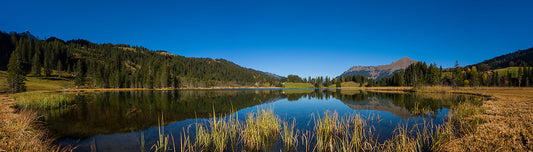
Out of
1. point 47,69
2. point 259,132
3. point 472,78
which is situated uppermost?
point 47,69

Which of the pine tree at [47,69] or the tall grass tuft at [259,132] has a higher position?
the pine tree at [47,69]

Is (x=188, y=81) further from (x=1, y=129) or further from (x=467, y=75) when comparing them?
(x=467, y=75)

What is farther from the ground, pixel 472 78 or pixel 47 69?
pixel 47 69

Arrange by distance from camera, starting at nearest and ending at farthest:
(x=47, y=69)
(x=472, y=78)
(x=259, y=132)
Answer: (x=259, y=132) < (x=47, y=69) < (x=472, y=78)

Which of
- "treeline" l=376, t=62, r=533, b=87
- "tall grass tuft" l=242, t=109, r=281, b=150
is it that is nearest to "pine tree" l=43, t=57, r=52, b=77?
"tall grass tuft" l=242, t=109, r=281, b=150

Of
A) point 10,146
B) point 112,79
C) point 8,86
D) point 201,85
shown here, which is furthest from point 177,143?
point 201,85

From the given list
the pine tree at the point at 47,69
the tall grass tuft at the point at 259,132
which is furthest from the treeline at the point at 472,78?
the pine tree at the point at 47,69

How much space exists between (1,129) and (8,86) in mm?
69753

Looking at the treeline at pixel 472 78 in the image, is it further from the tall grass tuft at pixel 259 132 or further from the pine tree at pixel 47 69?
the pine tree at pixel 47 69

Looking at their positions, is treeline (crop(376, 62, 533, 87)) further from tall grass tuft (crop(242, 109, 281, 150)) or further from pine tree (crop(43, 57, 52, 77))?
pine tree (crop(43, 57, 52, 77))

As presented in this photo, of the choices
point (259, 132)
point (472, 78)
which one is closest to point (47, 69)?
point (259, 132)

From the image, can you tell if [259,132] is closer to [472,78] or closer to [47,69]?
[47,69]

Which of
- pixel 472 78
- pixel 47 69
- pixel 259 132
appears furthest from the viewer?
pixel 472 78

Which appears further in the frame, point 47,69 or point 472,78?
point 472,78
